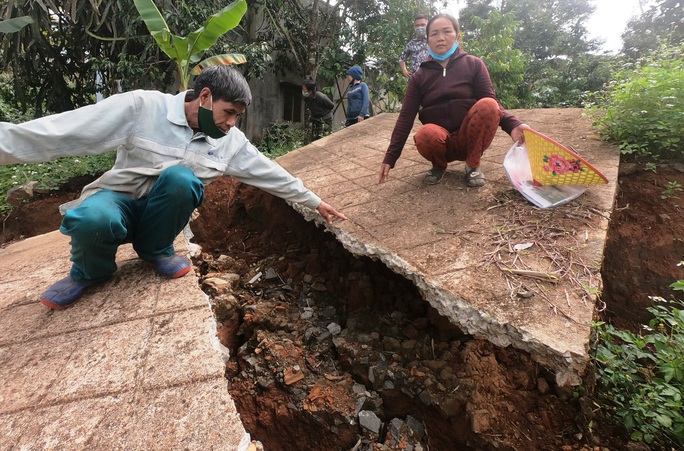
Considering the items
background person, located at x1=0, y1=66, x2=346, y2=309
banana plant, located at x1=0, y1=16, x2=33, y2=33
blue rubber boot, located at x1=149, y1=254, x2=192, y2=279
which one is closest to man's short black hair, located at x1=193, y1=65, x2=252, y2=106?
background person, located at x1=0, y1=66, x2=346, y2=309

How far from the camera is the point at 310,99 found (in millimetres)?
6926

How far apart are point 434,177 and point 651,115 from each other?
167 centimetres

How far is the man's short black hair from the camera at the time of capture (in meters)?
1.68

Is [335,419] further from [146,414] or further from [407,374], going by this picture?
[146,414]

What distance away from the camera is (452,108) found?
2592 mm

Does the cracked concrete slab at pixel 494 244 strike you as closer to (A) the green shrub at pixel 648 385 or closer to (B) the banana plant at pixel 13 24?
(A) the green shrub at pixel 648 385

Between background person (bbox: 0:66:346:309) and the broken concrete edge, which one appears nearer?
the broken concrete edge

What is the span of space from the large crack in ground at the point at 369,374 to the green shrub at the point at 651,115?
2.09 m

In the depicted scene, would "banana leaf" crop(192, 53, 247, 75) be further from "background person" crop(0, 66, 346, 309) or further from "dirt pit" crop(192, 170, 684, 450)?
"background person" crop(0, 66, 346, 309)

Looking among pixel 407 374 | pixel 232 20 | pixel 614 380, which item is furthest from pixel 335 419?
pixel 232 20

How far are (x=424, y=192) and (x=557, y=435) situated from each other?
1.68 meters

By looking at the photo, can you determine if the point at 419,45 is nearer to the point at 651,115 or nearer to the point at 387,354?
the point at 651,115

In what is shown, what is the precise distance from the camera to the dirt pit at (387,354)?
1.71 meters

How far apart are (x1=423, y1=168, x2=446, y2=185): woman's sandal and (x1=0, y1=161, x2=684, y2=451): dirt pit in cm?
85
